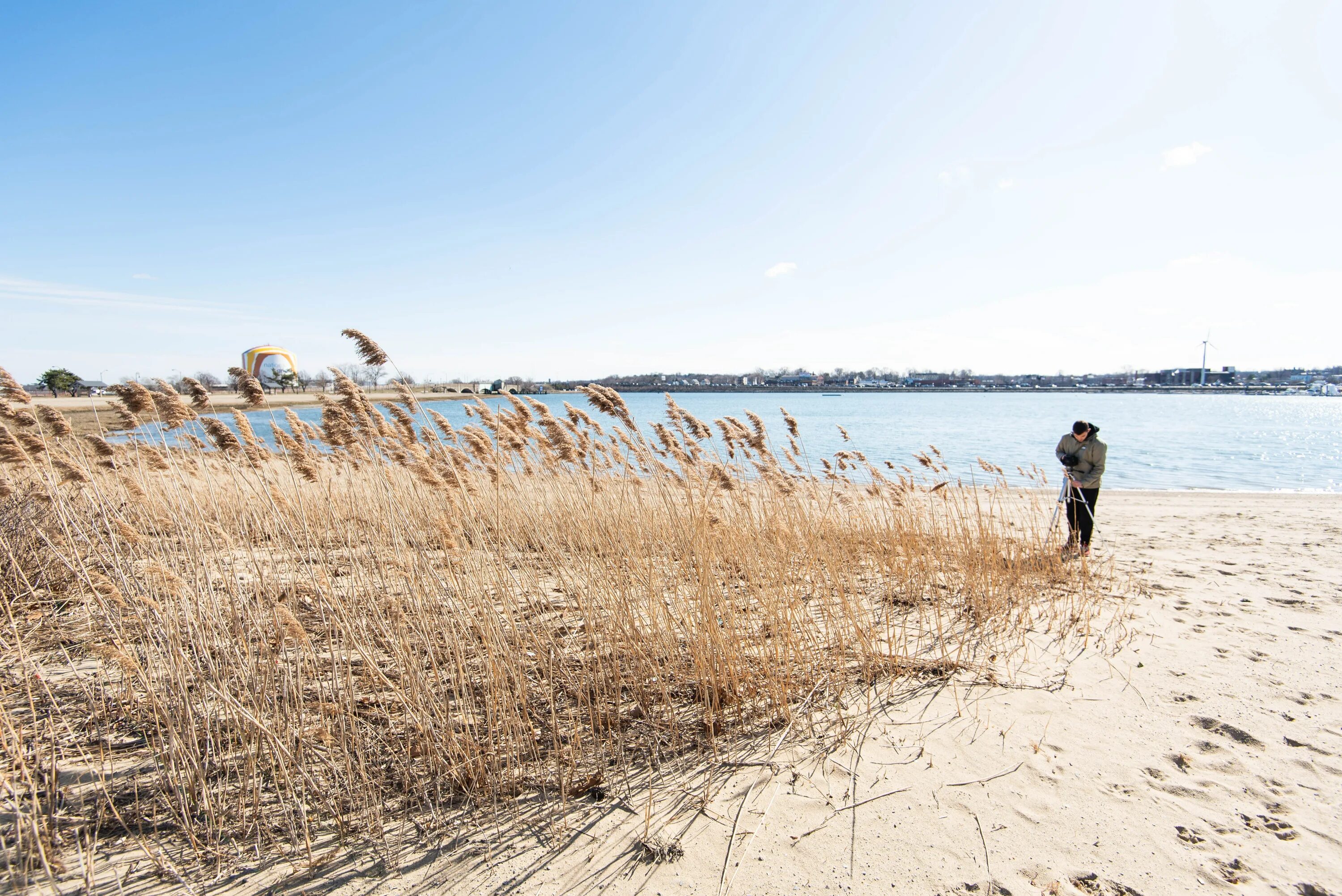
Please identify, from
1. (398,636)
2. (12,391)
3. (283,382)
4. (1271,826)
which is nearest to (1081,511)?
(1271,826)

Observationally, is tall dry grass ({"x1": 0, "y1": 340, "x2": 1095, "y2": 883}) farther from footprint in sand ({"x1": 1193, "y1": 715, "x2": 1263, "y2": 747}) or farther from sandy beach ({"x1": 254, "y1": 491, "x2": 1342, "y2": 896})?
footprint in sand ({"x1": 1193, "y1": 715, "x2": 1263, "y2": 747})

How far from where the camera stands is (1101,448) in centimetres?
769

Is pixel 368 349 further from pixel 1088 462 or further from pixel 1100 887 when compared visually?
pixel 1088 462

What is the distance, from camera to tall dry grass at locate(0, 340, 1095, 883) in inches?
106

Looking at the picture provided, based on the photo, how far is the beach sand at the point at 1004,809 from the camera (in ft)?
7.82

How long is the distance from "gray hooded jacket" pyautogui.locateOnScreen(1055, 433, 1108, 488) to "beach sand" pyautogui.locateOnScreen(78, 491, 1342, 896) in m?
3.53

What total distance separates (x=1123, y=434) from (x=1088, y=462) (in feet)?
125

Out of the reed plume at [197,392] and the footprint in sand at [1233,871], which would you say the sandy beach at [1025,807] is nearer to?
the footprint in sand at [1233,871]

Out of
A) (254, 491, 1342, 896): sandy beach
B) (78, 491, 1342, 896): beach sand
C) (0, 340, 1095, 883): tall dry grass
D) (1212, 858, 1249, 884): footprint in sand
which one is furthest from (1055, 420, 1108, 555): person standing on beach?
(1212, 858, 1249, 884): footprint in sand

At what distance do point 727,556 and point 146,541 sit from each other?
3890mm

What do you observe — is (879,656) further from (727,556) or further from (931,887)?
(931,887)

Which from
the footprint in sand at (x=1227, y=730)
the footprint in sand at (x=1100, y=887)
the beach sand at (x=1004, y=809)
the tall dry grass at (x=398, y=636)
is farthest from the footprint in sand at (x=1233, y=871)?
the tall dry grass at (x=398, y=636)

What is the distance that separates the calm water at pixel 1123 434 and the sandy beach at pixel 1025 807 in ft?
11.4

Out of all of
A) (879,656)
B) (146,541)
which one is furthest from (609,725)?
(146,541)
